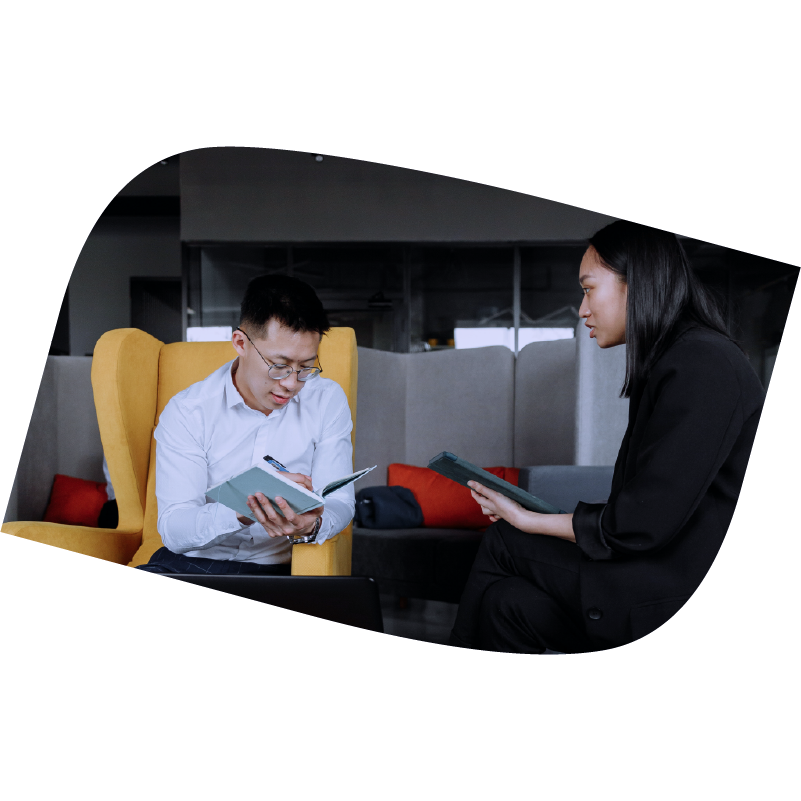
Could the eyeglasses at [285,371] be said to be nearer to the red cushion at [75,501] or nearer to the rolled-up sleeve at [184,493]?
the rolled-up sleeve at [184,493]

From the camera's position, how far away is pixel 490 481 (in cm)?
117

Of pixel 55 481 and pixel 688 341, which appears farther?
pixel 55 481

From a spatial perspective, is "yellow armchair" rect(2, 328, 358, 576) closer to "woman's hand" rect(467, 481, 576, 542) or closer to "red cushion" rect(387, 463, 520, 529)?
"red cushion" rect(387, 463, 520, 529)

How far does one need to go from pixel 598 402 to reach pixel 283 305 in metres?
0.63

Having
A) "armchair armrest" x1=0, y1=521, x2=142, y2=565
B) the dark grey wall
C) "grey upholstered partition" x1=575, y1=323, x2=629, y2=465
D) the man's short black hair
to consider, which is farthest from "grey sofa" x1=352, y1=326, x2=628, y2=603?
"armchair armrest" x1=0, y1=521, x2=142, y2=565

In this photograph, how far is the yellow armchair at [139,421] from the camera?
4.20 feet

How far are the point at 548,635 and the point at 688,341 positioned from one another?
0.56m

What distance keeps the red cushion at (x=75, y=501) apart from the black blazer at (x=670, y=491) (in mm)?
1004

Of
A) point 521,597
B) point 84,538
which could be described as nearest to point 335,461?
point 521,597

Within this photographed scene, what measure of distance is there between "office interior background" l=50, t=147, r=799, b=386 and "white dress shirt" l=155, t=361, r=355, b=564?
0.50ft

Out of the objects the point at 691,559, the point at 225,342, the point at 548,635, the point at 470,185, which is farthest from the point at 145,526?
the point at 691,559

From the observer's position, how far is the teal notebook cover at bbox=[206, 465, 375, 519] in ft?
4.08

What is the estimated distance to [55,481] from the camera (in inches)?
55.4

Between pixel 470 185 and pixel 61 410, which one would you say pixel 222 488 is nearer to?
pixel 61 410
